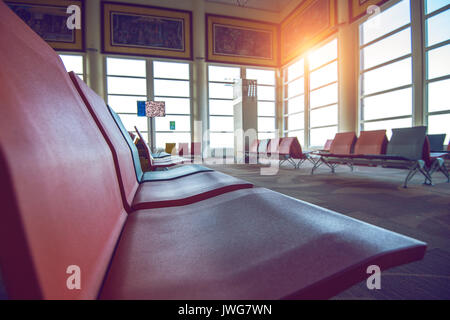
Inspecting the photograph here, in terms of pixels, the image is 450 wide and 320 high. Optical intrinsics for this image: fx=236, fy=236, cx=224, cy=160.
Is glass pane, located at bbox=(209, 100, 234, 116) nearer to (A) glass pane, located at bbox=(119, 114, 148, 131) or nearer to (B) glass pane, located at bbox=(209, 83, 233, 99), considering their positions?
(B) glass pane, located at bbox=(209, 83, 233, 99)

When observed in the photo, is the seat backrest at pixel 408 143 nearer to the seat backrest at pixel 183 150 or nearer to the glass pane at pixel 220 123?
the seat backrest at pixel 183 150

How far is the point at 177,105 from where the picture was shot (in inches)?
416

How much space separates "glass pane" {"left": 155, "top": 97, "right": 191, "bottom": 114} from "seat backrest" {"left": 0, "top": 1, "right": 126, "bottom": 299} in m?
10.4

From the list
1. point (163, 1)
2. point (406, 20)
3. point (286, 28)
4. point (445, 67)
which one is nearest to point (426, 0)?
point (406, 20)

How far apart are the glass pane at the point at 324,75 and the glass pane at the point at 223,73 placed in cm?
338

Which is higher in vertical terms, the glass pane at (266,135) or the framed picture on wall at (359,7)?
the framed picture on wall at (359,7)

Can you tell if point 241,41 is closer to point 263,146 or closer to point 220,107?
point 220,107

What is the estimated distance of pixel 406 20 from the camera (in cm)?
642

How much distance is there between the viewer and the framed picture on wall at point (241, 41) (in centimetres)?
1068

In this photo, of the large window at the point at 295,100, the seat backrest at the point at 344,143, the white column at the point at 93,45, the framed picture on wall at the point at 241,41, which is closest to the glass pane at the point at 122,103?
the white column at the point at 93,45

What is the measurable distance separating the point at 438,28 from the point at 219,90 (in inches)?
297

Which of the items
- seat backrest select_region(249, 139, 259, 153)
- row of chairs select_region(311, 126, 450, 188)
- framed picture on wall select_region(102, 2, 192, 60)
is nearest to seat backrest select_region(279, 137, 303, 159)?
row of chairs select_region(311, 126, 450, 188)

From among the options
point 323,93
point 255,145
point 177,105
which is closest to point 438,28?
point 323,93
